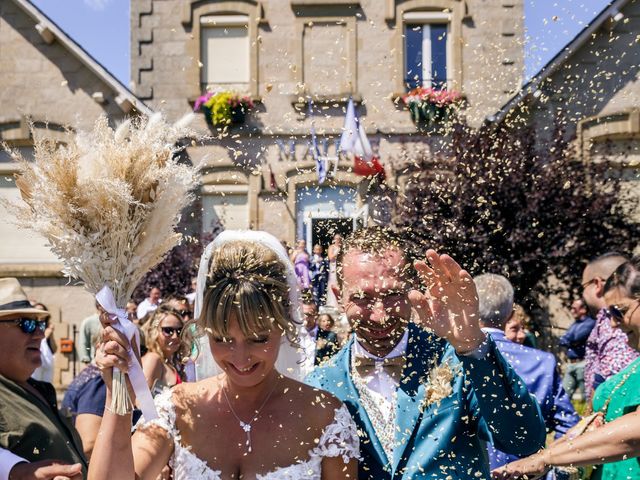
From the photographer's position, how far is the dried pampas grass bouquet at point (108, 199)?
2289 millimetres

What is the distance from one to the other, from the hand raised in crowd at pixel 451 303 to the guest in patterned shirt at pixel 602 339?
262 centimetres

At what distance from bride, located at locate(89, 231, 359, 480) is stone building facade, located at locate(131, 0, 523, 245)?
10255 millimetres

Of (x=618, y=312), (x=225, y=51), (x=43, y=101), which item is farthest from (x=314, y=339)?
(x=43, y=101)

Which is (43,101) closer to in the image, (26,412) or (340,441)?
(26,412)

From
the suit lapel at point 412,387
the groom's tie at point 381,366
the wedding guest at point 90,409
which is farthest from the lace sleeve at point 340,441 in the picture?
the wedding guest at point 90,409

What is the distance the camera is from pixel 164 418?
2375 mm

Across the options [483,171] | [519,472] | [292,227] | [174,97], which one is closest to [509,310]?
[519,472]

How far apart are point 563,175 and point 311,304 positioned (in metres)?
5.88

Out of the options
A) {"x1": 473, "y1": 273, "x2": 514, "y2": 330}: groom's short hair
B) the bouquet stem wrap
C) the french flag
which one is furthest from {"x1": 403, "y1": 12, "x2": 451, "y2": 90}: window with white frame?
the bouquet stem wrap

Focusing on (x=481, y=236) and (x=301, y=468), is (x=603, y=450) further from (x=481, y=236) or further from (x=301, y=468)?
(x=481, y=236)

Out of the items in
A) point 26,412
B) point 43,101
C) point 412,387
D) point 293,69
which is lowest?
point 26,412

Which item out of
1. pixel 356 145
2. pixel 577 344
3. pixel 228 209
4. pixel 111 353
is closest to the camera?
pixel 111 353

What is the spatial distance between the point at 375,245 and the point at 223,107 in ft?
34.5

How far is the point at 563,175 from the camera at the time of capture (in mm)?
10664
